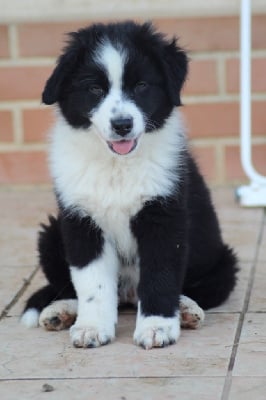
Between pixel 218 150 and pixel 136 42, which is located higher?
pixel 136 42

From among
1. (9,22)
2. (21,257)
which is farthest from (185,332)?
(9,22)

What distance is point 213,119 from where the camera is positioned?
6855mm

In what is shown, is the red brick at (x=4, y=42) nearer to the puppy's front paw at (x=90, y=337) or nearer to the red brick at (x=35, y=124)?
the red brick at (x=35, y=124)

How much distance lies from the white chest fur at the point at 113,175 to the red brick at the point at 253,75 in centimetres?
267

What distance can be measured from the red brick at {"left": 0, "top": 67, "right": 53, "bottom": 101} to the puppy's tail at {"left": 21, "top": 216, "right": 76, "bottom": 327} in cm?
255

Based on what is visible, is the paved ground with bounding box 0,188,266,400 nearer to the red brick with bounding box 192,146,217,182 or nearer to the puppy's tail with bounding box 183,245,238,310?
the puppy's tail with bounding box 183,245,238,310

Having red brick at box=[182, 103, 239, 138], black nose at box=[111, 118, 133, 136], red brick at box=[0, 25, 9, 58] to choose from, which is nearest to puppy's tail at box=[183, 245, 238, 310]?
black nose at box=[111, 118, 133, 136]

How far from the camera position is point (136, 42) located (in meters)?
3.96

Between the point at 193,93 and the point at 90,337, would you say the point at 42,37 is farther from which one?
the point at 90,337

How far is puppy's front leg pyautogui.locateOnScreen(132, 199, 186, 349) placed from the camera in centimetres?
394

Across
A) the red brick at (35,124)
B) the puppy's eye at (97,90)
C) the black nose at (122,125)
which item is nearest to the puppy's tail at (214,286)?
the black nose at (122,125)

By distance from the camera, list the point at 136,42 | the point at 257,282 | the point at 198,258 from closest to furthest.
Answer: the point at 136,42
the point at 198,258
the point at 257,282

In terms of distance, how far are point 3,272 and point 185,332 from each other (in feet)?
4.72

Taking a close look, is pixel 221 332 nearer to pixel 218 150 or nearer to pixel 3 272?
pixel 3 272
